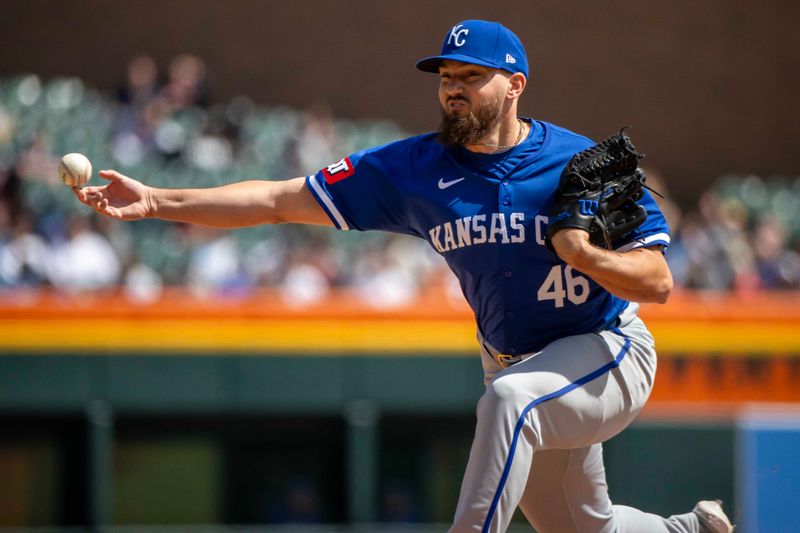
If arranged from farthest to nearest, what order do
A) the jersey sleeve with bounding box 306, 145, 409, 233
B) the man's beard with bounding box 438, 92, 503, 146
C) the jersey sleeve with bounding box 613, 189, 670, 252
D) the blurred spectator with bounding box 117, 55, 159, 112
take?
the blurred spectator with bounding box 117, 55, 159, 112 → the jersey sleeve with bounding box 306, 145, 409, 233 → the man's beard with bounding box 438, 92, 503, 146 → the jersey sleeve with bounding box 613, 189, 670, 252

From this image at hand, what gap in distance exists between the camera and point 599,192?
4.11m

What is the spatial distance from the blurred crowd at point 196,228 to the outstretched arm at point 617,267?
4916 millimetres

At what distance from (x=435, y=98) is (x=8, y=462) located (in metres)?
8.27

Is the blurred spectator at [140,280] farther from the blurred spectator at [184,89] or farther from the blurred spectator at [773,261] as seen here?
the blurred spectator at [773,261]

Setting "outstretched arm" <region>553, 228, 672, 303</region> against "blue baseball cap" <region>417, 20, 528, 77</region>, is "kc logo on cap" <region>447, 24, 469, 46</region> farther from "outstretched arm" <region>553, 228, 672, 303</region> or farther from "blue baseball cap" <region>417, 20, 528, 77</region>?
"outstretched arm" <region>553, 228, 672, 303</region>

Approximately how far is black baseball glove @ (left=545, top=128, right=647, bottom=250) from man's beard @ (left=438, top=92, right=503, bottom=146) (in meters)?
0.38

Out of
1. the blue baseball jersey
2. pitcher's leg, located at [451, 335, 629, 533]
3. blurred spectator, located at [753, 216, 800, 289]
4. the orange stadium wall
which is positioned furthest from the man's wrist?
blurred spectator, located at [753, 216, 800, 289]

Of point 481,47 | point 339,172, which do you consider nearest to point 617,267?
point 481,47

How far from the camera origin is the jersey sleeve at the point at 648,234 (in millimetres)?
4266

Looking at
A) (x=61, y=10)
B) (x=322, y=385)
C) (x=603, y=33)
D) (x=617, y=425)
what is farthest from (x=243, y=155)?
(x=617, y=425)

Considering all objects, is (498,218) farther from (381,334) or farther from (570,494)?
(381,334)

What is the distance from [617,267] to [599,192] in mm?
255

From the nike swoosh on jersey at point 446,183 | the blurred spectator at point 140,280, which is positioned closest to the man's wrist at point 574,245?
the nike swoosh on jersey at point 446,183

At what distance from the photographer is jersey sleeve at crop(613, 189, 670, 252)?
4.27 metres
